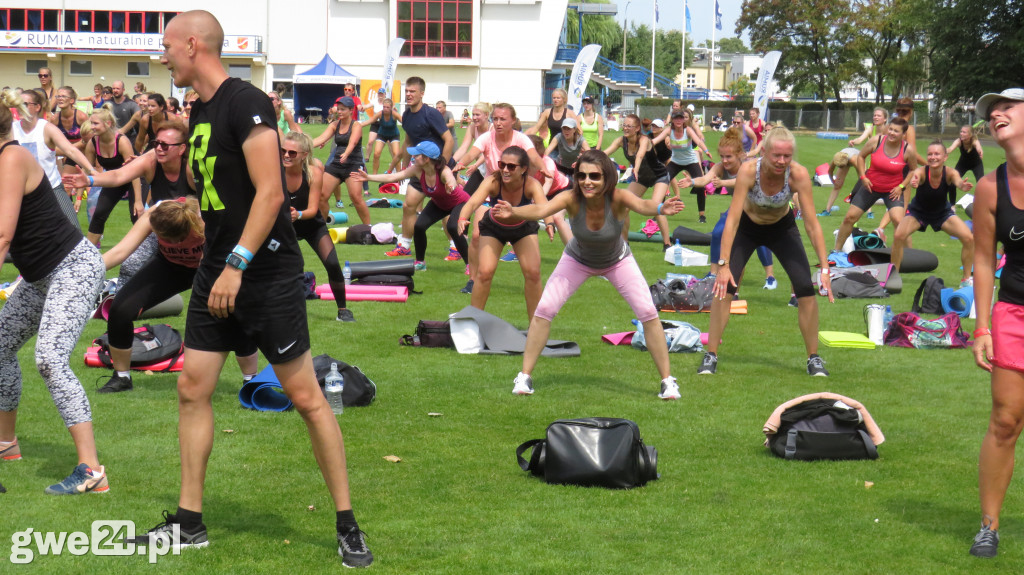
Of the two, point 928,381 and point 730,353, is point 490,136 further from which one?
point 928,381

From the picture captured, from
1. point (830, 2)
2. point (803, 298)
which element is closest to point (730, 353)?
point (803, 298)

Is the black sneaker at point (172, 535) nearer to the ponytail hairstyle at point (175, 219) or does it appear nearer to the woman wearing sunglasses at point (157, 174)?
the ponytail hairstyle at point (175, 219)

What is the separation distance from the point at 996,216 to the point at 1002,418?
36.8 inches

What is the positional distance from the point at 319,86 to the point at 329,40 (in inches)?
180

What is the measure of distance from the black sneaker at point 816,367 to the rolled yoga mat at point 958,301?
11.5ft

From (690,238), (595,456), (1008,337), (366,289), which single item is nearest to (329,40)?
(690,238)

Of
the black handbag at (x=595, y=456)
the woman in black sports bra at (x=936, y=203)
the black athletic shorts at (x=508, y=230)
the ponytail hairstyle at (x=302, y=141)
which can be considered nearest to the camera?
the black handbag at (x=595, y=456)

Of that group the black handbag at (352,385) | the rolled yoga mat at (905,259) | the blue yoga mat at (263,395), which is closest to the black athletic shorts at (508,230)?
the black handbag at (352,385)

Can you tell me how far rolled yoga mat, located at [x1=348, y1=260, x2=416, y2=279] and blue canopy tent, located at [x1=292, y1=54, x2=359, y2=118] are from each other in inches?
1934

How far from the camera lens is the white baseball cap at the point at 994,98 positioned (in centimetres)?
488

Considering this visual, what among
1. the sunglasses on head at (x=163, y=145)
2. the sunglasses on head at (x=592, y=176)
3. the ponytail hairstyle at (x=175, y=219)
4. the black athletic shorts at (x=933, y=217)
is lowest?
the black athletic shorts at (x=933, y=217)

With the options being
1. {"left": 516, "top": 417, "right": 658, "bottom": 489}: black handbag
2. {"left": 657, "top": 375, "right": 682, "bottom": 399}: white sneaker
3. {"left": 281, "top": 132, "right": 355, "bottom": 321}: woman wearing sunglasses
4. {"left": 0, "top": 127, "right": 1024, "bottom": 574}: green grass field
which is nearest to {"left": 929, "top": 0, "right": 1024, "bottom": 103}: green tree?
{"left": 0, "top": 127, "right": 1024, "bottom": 574}: green grass field

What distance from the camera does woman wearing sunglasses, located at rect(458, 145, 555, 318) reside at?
946 cm

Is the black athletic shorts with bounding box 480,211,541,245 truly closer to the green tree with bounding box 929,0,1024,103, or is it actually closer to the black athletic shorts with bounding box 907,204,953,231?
the black athletic shorts with bounding box 907,204,953,231
